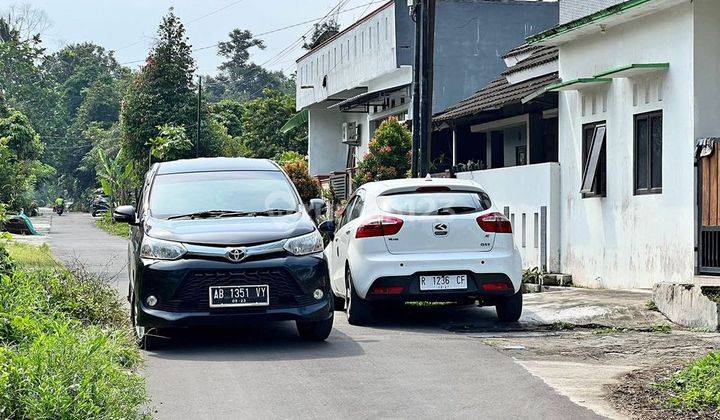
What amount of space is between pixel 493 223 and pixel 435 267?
2.86ft

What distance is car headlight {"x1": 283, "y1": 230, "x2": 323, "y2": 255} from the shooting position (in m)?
11.5

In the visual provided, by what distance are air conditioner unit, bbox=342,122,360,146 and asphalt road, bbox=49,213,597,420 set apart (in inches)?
1236

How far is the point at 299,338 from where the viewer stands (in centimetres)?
1238

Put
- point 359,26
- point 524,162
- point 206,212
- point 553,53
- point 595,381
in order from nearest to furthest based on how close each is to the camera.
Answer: point 595,381, point 206,212, point 553,53, point 524,162, point 359,26

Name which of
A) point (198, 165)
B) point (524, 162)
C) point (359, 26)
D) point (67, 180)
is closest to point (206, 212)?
point (198, 165)

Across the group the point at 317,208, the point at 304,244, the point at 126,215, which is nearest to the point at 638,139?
the point at 317,208

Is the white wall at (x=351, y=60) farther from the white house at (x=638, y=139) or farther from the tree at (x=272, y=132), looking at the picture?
the tree at (x=272, y=132)

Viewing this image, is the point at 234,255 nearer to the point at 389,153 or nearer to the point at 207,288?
the point at 207,288

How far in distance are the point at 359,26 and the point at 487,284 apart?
95.8 feet

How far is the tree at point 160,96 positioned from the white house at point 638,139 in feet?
134

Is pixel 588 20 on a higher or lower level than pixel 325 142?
higher

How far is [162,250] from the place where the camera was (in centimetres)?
1137

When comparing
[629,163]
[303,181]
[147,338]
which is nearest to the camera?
[147,338]

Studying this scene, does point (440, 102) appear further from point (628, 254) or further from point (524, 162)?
point (628, 254)
